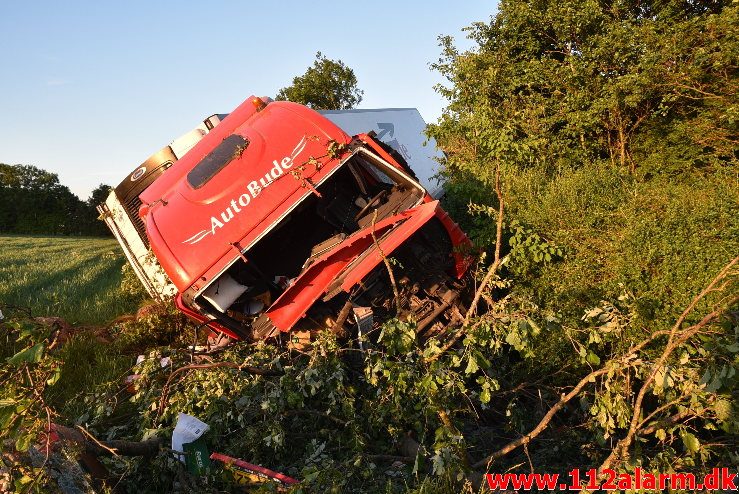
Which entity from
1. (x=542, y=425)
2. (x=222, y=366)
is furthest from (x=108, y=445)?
(x=542, y=425)

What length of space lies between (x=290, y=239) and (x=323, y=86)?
26.7m

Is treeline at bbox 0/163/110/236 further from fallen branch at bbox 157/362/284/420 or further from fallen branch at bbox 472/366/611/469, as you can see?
fallen branch at bbox 472/366/611/469

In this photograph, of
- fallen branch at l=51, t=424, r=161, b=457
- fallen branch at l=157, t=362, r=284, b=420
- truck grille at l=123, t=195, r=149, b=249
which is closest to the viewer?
fallen branch at l=51, t=424, r=161, b=457

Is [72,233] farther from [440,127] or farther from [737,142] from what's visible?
[737,142]

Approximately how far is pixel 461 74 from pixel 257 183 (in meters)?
7.31

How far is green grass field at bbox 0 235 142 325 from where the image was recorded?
26.3ft

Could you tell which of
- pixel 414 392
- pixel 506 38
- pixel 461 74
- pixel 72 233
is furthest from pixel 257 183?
pixel 72 233

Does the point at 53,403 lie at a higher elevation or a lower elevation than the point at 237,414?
higher

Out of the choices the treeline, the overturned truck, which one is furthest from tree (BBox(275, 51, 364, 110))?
the overturned truck

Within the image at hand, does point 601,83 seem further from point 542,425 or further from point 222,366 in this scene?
point 222,366

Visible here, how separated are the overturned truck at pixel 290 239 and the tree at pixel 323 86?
25.2 meters

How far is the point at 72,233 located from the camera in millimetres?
37906

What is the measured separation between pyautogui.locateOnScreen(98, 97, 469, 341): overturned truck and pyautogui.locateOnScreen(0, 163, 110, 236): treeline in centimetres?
3506

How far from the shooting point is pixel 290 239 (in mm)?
5957
